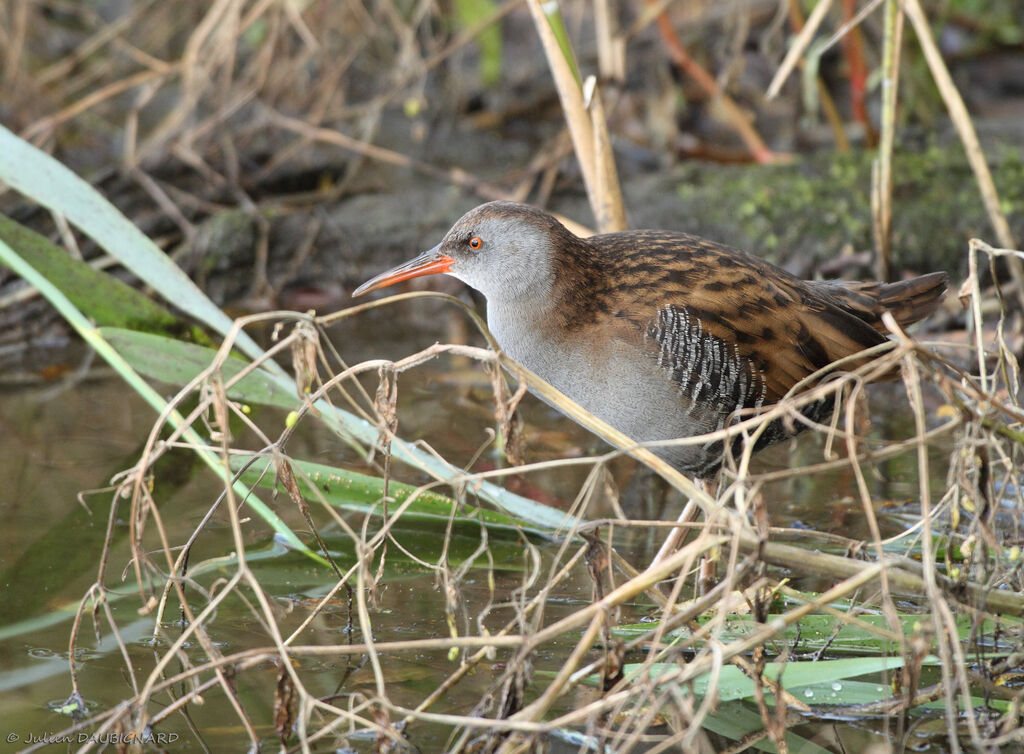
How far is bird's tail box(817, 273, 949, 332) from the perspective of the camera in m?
2.80

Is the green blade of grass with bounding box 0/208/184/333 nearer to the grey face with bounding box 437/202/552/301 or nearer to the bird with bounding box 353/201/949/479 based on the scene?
the bird with bounding box 353/201/949/479

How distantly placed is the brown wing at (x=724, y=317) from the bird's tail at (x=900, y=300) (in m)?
0.08

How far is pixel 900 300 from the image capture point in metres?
2.82

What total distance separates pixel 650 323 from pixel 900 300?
0.70 metres

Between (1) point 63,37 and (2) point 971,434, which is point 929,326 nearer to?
(2) point 971,434

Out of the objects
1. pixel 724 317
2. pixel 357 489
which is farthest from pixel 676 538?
pixel 357 489

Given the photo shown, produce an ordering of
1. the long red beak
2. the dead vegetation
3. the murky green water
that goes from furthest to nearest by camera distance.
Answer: the long red beak → the murky green water → the dead vegetation

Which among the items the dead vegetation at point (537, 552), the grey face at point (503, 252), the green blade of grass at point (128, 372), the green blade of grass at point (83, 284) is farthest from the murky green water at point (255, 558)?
the grey face at point (503, 252)

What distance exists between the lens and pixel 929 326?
382 centimetres

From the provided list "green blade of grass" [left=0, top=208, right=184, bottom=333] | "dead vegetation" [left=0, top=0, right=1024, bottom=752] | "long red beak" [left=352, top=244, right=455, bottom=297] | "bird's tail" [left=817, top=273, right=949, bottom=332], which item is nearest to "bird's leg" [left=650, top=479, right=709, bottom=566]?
"dead vegetation" [left=0, top=0, right=1024, bottom=752]

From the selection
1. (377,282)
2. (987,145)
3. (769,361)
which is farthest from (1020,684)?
(987,145)

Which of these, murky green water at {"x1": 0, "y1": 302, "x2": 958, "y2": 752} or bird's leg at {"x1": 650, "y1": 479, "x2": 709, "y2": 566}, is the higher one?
bird's leg at {"x1": 650, "y1": 479, "x2": 709, "y2": 566}

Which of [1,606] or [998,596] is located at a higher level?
[998,596]

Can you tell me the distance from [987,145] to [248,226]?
9.54 feet
